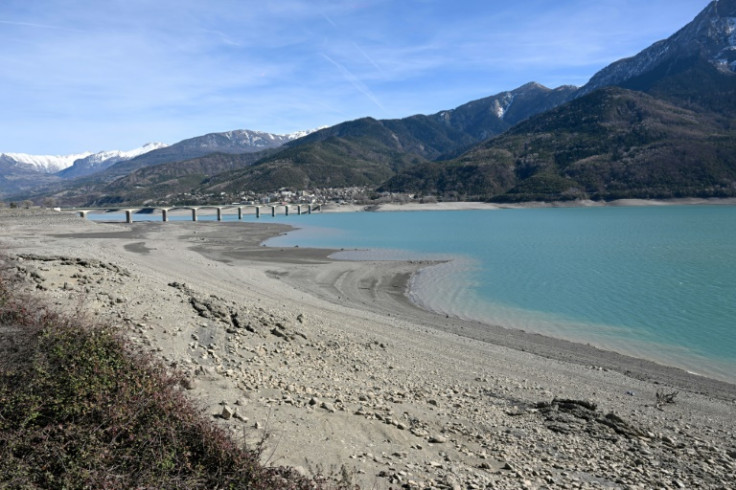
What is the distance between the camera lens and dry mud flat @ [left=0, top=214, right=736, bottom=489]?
261 inches

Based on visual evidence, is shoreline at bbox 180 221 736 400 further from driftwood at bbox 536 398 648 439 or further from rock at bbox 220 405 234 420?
rock at bbox 220 405 234 420

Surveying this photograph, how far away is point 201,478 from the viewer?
15.2 feet

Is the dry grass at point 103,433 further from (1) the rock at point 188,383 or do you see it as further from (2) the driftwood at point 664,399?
(2) the driftwood at point 664,399

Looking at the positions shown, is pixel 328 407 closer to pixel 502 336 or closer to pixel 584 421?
pixel 584 421

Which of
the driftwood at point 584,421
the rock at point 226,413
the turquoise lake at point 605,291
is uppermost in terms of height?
the rock at point 226,413

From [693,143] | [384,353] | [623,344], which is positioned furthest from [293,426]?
[693,143]

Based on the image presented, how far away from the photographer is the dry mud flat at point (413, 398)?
21.7 ft

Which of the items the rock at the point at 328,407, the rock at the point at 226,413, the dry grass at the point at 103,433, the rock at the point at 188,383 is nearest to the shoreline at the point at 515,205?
the rock at the point at 328,407

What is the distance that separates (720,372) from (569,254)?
31.2m

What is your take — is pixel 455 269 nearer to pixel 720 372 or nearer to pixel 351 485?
A: pixel 720 372

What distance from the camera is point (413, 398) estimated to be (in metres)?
9.76

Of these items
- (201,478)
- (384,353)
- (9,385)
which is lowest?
(384,353)

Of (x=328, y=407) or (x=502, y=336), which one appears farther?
(x=502, y=336)

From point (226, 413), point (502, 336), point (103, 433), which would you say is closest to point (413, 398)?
point (226, 413)
